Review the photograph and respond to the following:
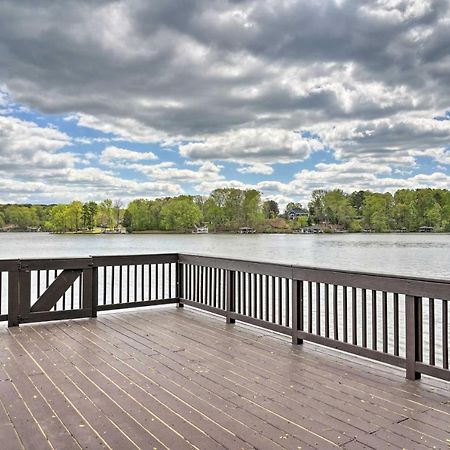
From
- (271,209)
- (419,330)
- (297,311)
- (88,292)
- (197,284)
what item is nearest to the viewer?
(419,330)

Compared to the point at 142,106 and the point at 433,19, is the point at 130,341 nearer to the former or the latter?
the point at 433,19

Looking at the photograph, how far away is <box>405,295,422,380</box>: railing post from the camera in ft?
11.8

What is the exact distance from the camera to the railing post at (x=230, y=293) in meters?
5.82

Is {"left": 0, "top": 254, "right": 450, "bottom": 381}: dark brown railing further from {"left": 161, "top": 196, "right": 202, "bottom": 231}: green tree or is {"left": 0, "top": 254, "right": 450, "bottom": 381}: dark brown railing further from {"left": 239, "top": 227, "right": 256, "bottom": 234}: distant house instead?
{"left": 239, "top": 227, "right": 256, "bottom": 234}: distant house

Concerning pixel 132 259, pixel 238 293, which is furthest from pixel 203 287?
pixel 132 259

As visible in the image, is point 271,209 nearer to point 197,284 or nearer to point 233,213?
point 233,213

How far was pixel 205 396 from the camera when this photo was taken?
324cm

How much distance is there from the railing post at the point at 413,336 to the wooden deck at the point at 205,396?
98 millimetres

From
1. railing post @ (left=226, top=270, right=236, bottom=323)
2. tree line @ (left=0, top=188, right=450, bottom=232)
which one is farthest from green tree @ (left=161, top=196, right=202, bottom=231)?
railing post @ (left=226, top=270, right=236, bottom=323)

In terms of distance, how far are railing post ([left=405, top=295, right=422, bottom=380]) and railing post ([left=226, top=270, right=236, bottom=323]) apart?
8.52 feet

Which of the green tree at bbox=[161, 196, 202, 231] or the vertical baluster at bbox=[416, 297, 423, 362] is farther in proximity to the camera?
the green tree at bbox=[161, 196, 202, 231]

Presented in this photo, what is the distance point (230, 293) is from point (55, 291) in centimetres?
239

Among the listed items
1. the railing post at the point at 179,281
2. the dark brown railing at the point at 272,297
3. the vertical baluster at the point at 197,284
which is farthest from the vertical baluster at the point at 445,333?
the railing post at the point at 179,281

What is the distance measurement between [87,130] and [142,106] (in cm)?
1690
